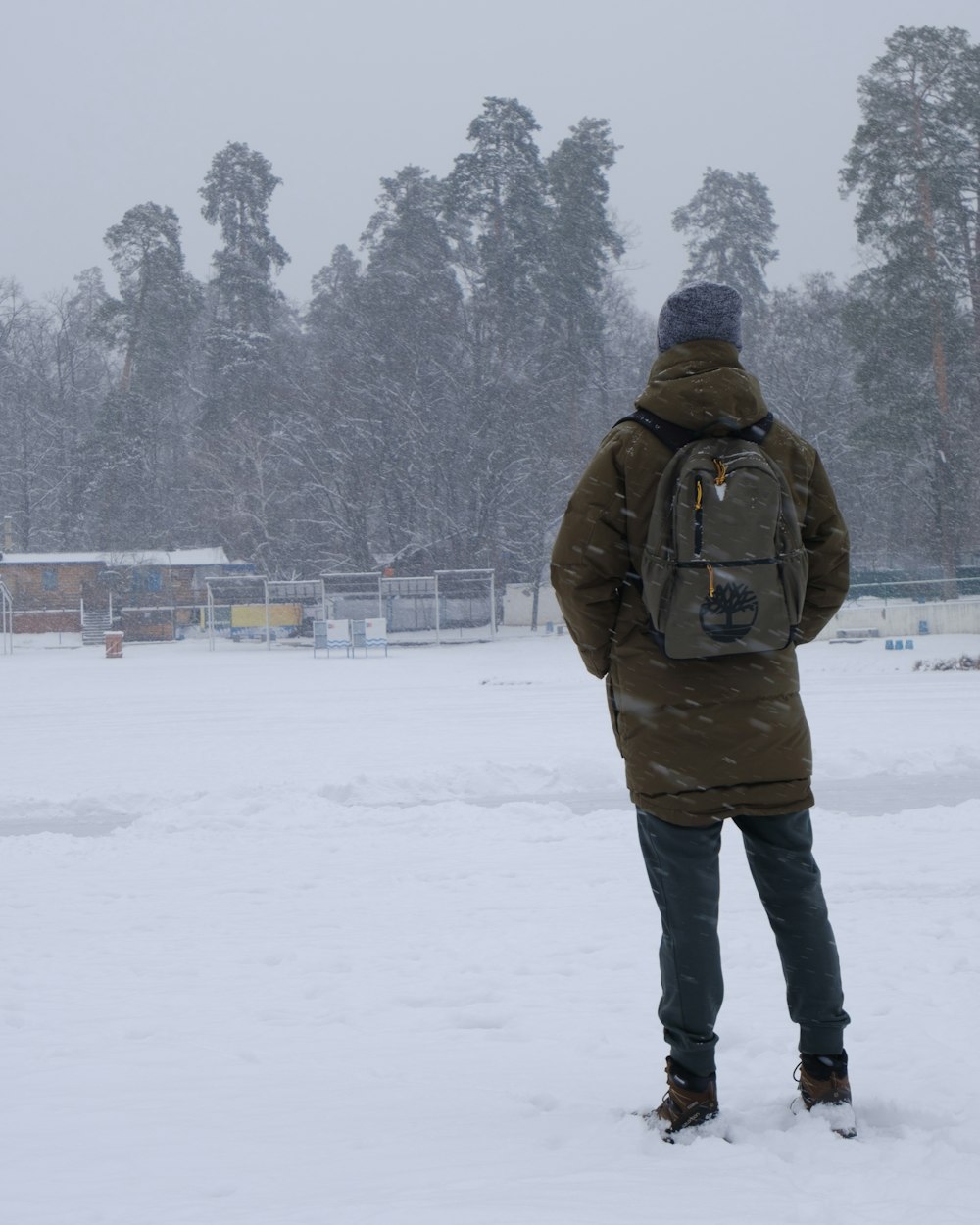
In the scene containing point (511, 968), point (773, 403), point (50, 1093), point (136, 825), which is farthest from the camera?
point (773, 403)

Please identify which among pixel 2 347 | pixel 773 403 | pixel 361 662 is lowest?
pixel 361 662

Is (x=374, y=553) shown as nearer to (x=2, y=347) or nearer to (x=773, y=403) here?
(x=773, y=403)

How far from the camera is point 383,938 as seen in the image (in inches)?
209

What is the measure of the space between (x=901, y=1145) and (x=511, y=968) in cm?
Answer: 206

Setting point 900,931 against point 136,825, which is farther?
point 136,825

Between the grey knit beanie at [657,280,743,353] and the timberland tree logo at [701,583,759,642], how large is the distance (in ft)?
2.07

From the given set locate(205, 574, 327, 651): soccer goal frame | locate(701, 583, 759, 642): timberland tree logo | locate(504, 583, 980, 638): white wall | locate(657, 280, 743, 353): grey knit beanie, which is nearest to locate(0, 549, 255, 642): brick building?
locate(205, 574, 327, 651): soccer goal frame

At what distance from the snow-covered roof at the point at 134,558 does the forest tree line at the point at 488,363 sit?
125cm

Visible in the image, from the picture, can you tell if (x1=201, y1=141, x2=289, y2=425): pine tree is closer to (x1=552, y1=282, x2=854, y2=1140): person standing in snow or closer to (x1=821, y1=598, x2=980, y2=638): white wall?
(x1=821, y1=598, x2=980, y2=638): white wall

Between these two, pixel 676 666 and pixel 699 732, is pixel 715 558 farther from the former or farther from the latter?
pixel 699 732

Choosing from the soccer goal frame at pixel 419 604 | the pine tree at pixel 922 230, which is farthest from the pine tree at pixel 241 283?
the pine tree at pixel 922 230

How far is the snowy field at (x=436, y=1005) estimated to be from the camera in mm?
2811

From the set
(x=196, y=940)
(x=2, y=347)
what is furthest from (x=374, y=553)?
(x=196, y=940)

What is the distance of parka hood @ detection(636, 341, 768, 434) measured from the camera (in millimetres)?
2990
